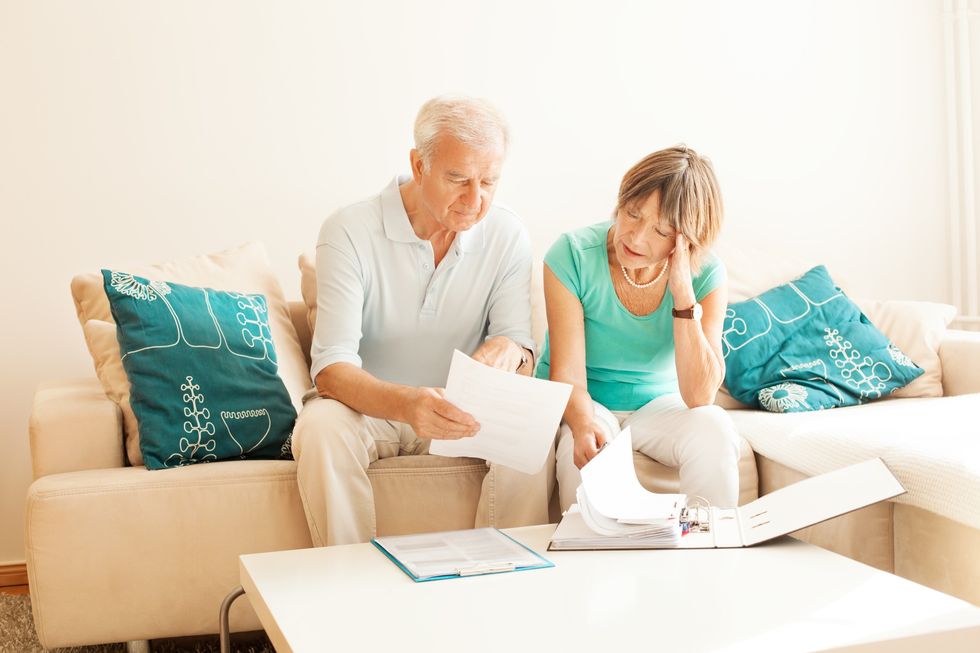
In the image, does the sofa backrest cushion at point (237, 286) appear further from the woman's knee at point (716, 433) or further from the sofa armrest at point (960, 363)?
the sofa armrest at point (960, 363)

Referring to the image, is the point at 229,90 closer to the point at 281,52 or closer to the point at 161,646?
the point at 281,52

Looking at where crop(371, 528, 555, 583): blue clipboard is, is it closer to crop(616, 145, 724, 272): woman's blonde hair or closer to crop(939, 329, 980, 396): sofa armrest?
crop(616, 145, 724, 272): woman's blonde hair

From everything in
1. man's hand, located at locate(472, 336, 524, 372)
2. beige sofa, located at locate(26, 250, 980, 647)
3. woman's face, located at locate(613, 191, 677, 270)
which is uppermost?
woman's face, located at locate(613, 191, 677, 270)

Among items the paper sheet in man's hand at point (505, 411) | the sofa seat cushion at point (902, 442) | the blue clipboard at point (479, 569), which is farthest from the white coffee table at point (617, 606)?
the sofa seat cushion at point (902, 442)

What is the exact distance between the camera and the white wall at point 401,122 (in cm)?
253

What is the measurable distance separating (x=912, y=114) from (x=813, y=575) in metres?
2.55

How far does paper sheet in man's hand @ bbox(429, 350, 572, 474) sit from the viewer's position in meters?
1.53

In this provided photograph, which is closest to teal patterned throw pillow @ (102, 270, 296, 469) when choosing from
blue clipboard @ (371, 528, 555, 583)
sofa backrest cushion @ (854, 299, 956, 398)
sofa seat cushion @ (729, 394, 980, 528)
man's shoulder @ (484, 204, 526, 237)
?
man's shoulder @ (484, 204, 526, 237)

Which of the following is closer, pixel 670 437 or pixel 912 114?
pixel 670 437

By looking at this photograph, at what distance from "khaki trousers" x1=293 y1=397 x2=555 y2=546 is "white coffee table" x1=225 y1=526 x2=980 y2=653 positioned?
36cm

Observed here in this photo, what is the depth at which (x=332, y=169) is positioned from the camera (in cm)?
274

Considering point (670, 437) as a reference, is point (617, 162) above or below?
above

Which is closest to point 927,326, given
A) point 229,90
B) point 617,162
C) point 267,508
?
point 617,162

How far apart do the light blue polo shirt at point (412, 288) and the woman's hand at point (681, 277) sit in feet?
1.05
